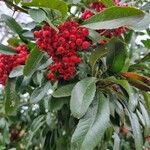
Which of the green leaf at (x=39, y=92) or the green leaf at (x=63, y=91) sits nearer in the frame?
the green leaf at (x=63, y=91)

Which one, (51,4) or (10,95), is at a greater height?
(51,4)

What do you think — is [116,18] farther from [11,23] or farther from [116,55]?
[11,23]

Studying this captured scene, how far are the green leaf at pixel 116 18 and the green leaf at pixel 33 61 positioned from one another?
0.54ft

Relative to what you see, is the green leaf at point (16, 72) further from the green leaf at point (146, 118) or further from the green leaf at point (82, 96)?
the green leaf at point (146, 118)

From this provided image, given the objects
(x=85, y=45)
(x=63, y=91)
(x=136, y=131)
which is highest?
(x=85, y=45)

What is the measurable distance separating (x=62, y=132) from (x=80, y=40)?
0.73 m

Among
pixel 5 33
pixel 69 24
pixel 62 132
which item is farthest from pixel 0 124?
pixel 69 24

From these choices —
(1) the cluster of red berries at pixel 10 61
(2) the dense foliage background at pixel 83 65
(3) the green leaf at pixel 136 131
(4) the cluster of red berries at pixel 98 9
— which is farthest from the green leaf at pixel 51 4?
(3) the green leaf at pixel 136 131

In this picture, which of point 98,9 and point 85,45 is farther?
point 98,9

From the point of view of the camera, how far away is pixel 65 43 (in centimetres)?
99

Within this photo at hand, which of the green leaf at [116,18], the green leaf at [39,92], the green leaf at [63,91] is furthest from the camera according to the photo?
the green leaf at [39,92]

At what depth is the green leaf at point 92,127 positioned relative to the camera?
0.93m

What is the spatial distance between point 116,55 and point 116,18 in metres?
0.15

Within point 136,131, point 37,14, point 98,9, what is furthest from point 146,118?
point 37,14
